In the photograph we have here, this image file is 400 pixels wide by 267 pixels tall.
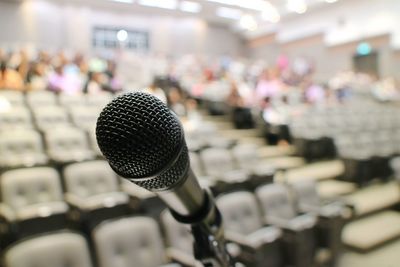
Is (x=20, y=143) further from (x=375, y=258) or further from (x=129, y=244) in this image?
(x=375, y=258)

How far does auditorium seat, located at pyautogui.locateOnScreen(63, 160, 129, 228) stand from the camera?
1.87 metres

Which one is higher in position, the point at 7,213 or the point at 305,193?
the point at 7,213

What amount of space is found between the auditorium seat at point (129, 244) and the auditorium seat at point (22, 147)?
2.99 feet

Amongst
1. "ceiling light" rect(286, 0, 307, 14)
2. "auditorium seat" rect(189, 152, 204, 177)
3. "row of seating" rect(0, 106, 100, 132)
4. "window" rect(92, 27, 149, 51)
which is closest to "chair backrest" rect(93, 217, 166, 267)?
"auditorium seat" rect(189, 152, 204, 177)

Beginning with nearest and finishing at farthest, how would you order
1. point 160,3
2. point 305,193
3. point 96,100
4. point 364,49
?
point 305,193
point 96,100
point 364,49
point 160,3

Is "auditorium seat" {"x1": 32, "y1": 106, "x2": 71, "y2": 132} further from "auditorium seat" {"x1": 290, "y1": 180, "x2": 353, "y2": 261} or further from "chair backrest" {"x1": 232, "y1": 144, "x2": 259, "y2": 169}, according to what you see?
"auditorium seat" {"x1": 290, "y1": 180, "x2": 353, "y2": 261}

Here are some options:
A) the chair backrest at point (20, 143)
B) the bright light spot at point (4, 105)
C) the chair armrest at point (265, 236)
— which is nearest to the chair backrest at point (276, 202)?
the chair armrest at point (265, 236)

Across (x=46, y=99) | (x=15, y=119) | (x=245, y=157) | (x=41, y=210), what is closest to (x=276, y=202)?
(x=245, y=157)

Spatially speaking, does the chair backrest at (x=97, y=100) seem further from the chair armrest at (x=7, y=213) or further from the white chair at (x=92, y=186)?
the chair armrest at (x=7, y=213)

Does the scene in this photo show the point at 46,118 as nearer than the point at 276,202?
No

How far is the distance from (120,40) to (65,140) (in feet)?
21.8

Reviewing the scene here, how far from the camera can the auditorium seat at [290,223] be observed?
1852 mm

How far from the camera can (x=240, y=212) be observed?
6.66 feet

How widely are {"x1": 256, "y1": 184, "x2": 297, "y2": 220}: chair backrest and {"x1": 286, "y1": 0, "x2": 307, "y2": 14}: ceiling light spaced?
21.2 ft
